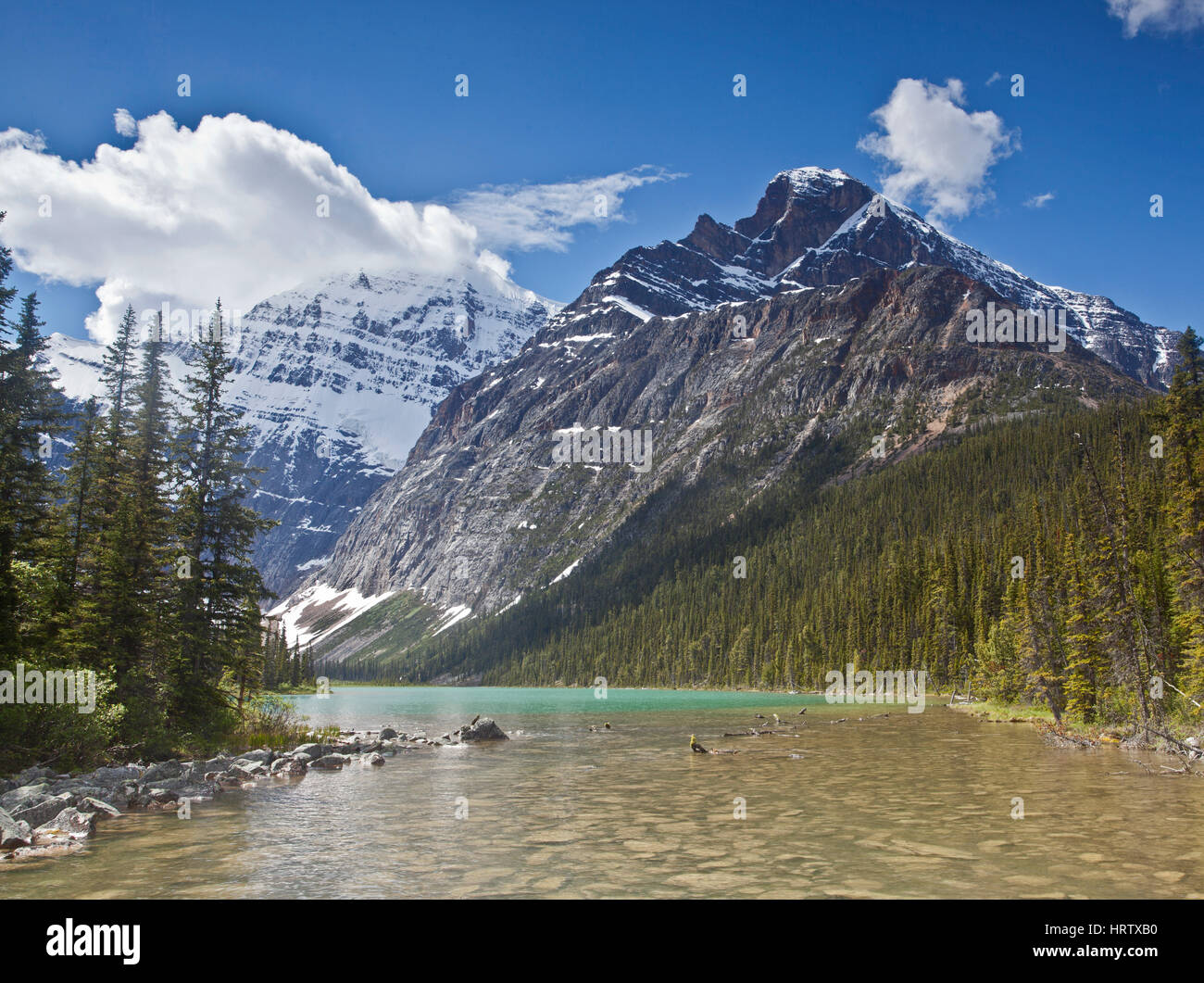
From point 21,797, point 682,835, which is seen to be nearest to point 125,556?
point 21,797

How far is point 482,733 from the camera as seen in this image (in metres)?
45.7

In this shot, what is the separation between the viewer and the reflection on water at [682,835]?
1357 cm

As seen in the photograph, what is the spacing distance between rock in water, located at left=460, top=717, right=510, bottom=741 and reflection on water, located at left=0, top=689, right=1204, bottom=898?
41.2 ft

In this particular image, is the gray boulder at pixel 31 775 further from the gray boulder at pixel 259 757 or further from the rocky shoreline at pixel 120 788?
the gray boulder at pixel 259 757

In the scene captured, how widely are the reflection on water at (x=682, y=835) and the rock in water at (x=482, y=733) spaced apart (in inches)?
A: 494

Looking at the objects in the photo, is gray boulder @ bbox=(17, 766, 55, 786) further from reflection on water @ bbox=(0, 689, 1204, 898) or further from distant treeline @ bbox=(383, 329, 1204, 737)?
distant treeline @ bbox=(383, 329, 1204, 737)

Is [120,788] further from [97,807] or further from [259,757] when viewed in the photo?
[259,757]

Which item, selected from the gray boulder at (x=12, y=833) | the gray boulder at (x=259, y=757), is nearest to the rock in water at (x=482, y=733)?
the gray boulder at (x=259, y=757)

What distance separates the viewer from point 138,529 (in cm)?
3148
